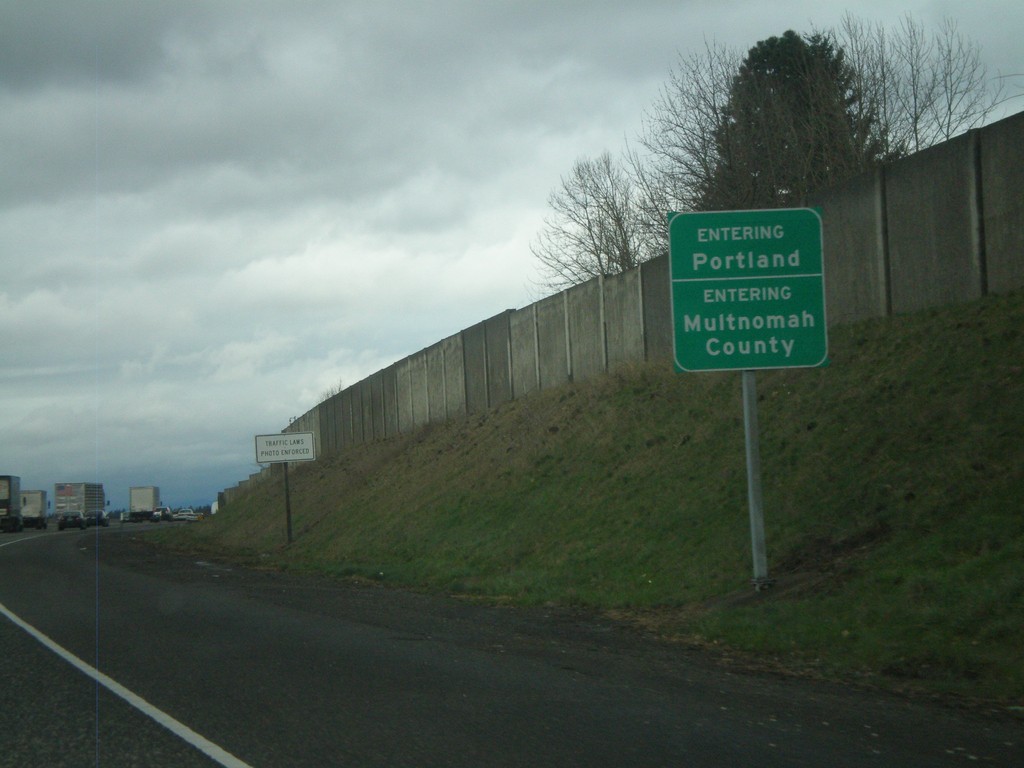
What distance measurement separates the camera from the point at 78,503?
300 ft

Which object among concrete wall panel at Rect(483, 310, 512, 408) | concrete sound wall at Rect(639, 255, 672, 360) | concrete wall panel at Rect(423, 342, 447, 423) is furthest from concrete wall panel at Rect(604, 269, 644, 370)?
concrete wall panel at Rect(423, 342, 447, 423)

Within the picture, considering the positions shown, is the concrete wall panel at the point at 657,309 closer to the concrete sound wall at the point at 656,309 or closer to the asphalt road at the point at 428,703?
the concrete sound wall at the point at 656,309

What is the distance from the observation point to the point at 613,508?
1853cm

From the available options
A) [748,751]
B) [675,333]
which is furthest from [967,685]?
[675,333]

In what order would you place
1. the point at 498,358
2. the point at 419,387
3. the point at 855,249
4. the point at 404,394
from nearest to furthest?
the point at 855,249 → the point at 498,358 → the point at 419,387 → the point at 404,394

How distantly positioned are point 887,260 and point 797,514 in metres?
6.33

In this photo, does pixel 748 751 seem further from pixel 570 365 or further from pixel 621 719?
pixel 570 365

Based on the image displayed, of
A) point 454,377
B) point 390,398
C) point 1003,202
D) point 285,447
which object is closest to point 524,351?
point 454,377

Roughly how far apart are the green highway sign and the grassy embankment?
A: 1.96 meters

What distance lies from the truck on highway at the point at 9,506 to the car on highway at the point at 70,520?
344 inches

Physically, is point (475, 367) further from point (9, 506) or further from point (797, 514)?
point (9, 506)

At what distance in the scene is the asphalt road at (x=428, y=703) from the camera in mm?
6551

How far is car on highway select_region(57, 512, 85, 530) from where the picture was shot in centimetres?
8669

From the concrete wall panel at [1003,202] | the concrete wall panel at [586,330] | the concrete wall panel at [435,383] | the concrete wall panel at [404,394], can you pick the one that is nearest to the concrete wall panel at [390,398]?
the concrete wall panel at [404,394]
